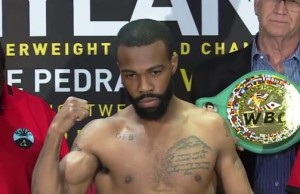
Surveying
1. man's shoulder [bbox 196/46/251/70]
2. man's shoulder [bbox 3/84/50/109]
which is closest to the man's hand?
man's shoulder [bbox 3/84/50/109]

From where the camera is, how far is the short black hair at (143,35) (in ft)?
4.42

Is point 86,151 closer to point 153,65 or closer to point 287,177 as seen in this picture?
point 153,65

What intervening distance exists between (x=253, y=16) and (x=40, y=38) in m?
0.59

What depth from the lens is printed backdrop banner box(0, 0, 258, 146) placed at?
1.92 metres

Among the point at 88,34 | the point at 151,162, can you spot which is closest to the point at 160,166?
the point at 151,162

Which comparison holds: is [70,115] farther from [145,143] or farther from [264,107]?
[264,107]

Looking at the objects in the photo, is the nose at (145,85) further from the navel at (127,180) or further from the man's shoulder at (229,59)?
the man's shoulder at (229,59)

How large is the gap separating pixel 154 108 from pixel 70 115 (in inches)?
6.5

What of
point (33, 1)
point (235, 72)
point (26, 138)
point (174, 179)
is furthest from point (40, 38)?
point (174, 179)

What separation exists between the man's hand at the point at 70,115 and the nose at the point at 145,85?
0.12 meters

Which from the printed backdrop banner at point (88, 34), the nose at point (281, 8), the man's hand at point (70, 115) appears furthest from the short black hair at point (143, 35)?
the printed backdrop banner at point (88, 34)

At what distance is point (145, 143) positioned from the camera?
1.44 metres

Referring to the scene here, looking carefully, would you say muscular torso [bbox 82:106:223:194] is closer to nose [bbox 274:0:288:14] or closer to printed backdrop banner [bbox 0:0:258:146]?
nose [bbox 274:0:288:14]

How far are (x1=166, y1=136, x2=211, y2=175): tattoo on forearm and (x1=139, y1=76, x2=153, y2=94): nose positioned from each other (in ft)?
0.53
